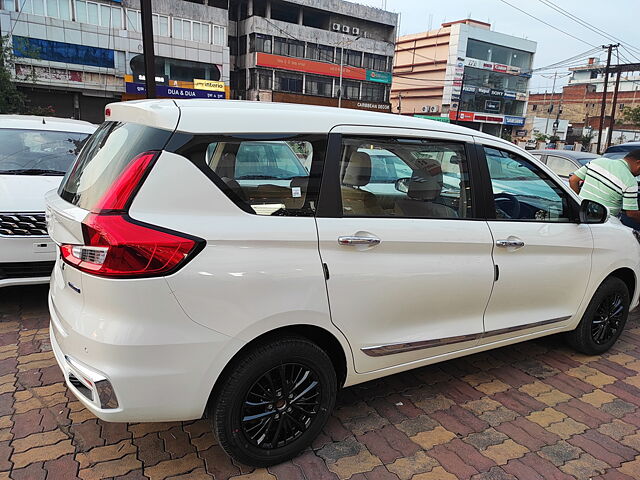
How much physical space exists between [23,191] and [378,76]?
48.3m

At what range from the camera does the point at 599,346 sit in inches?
147

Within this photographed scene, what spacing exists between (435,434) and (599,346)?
1.92 meters

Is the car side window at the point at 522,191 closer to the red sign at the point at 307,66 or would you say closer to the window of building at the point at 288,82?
the red sign at the point at 307,66

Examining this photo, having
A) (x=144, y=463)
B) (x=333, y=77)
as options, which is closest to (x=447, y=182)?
(x=144, y=463)

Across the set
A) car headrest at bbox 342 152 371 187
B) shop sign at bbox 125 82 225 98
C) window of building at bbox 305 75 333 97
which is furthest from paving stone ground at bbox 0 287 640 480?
window of building at bbox 305 75 333 97

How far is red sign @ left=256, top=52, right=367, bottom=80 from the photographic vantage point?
4131 centimetres

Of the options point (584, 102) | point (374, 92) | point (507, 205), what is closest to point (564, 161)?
Answer: point (507, 205)

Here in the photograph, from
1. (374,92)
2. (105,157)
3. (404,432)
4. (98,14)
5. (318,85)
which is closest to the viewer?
(105,157)

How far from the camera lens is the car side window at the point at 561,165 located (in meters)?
8.60

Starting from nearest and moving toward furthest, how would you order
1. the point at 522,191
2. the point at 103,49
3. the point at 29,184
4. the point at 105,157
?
the point at 105,157
the point at 522,191
the point at 29,184
the point at 103,49

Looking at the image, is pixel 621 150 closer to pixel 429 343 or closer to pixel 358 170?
pixel 429 343

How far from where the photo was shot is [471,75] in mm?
59969

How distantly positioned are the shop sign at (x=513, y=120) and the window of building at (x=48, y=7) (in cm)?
5253

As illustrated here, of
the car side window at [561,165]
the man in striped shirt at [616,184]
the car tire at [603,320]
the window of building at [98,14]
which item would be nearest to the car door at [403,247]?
the car tire at [603,320]
